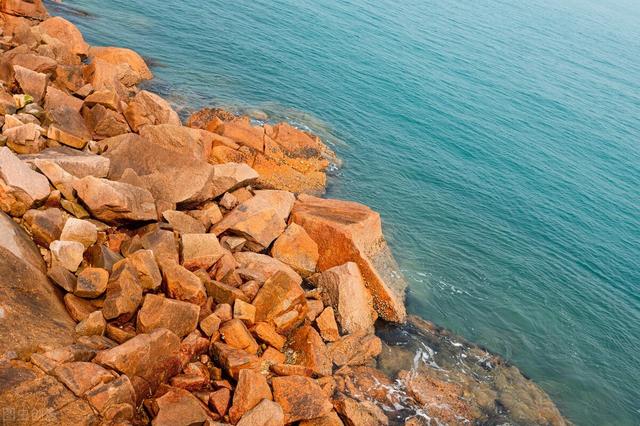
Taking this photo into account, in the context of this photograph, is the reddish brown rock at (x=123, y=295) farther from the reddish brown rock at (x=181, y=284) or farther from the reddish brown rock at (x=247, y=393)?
the reddish brown rock at (x=247, y=393)

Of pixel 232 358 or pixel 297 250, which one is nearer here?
pixel 232 358

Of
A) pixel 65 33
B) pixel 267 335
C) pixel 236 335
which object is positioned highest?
pixel 65 33

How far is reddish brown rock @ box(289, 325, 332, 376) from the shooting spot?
14.5 m

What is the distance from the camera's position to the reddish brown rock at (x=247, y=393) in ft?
37.1

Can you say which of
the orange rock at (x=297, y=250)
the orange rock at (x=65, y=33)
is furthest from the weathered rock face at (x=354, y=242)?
the orange rock at (x=65, y=33)

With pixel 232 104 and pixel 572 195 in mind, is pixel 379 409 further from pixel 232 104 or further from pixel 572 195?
pixel 572 195

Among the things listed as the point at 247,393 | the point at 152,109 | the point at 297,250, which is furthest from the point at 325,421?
the point at 152,109

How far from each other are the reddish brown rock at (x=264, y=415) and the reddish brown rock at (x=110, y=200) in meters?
6.64

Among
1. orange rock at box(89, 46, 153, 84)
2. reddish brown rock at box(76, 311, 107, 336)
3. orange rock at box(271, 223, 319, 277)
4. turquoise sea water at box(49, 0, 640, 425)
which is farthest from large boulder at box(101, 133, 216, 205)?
orange rock at box(89, 46, 153, 84)

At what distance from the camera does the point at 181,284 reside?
13.3m

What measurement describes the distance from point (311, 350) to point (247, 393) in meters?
3.51

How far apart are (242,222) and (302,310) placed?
13.0ft

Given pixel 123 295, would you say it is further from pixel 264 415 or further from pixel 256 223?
pixel 256 223

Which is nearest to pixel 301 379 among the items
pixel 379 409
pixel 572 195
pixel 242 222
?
pixel 379 409
